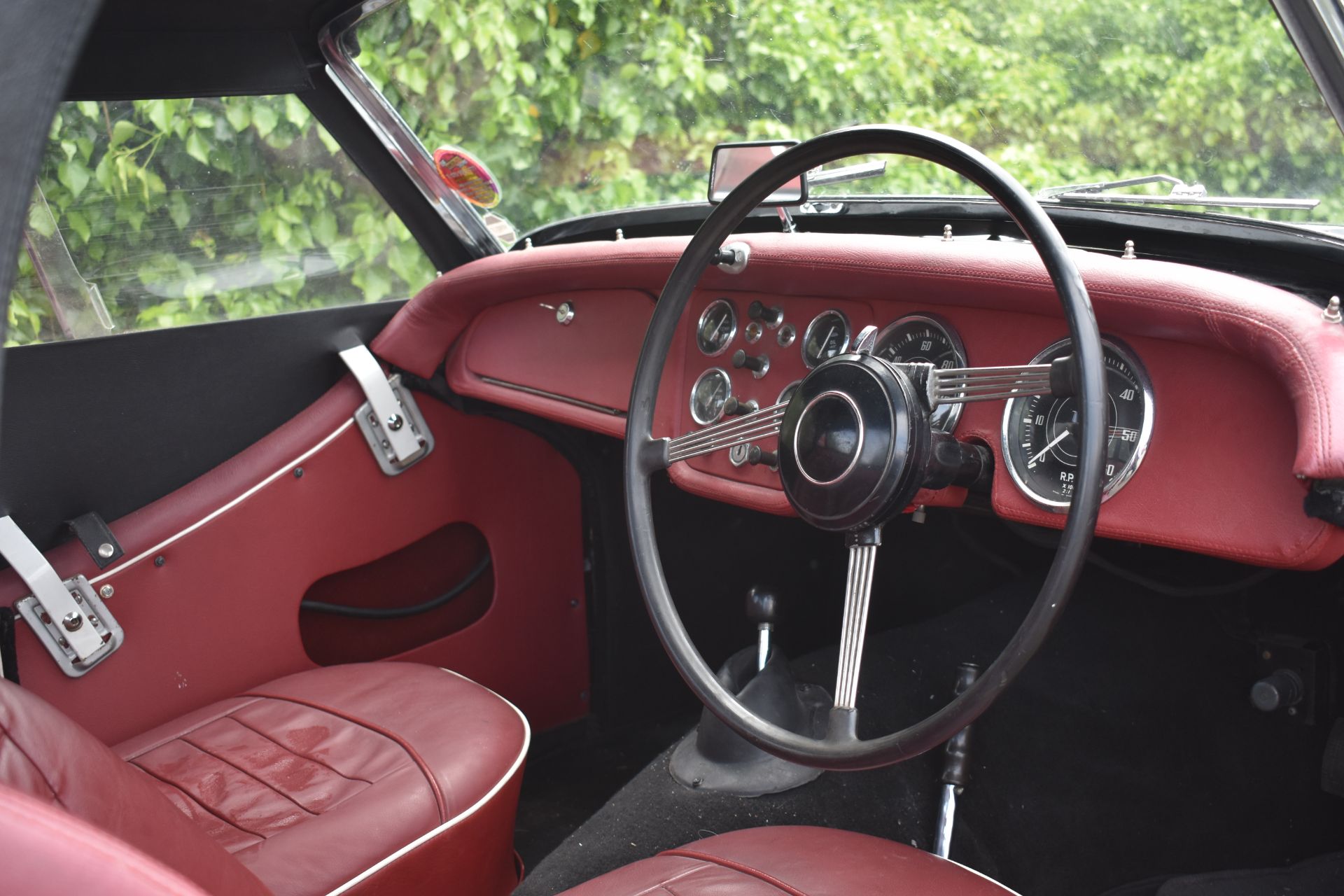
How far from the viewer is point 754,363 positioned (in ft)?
4.95

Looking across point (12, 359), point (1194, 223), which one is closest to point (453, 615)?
point (12, 359)

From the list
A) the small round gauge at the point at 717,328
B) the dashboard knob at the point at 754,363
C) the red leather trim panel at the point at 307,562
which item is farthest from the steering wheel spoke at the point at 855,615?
the red leather trim panel at the point at 307,562

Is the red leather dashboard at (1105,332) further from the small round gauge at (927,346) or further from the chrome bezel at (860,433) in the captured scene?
the chrome bezel at (860,433)

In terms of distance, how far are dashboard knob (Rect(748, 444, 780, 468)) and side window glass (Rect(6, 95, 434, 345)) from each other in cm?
104

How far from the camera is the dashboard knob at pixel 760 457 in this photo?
53.6 inches

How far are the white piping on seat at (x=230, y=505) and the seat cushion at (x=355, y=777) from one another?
0.85 feet

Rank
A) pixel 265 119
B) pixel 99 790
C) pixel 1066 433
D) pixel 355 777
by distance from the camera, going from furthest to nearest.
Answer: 1. pixel 265 119
2. pixel 355 777
3. pixel 1066 433
4. pixel 99 790

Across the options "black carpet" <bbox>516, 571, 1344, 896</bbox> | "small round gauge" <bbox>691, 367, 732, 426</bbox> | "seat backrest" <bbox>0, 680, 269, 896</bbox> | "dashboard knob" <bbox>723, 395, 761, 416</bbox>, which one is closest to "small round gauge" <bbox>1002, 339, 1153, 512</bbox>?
"dashboard knob" <bbox>723, 395, 761, 416</bbox>

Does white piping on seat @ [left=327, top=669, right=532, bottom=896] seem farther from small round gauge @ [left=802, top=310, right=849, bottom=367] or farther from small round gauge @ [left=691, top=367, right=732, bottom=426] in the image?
small round gauge @ [left=802, top=310, right=849, bottom=367]

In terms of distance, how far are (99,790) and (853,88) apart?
149 cm

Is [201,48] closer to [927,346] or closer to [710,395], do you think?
[710,395]

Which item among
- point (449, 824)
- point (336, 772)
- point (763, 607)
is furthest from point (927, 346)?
point (336, 772)

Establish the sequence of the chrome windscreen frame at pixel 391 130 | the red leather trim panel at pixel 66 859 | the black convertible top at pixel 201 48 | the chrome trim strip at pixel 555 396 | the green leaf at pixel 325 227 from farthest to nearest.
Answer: the green leaf at pixel 325 227 < the chrome windscreen frame at pixel 391 130 < the chrome trim strip at pixel 555 396 < the black convertible top at pixel 201 48 < the red leather trim panel at pixel 66 859

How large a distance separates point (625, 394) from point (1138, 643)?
980mm
